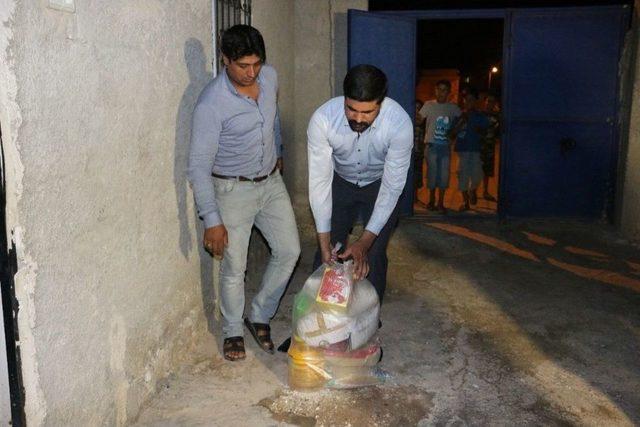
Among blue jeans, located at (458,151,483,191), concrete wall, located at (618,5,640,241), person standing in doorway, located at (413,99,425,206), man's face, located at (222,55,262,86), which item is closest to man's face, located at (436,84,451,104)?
person standing in doorway, located at (413,99,425,206)

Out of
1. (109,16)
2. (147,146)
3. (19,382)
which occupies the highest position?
(109,16)

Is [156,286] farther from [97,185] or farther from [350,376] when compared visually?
[350,376]

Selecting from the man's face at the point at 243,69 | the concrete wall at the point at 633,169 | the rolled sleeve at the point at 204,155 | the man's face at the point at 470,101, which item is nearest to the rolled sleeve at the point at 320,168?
the man's face at the point at 243,69

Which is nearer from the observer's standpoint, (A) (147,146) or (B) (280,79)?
(A) (147,146)

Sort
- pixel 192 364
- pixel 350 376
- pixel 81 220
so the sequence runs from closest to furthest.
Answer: pixel 81 220, pixel 350 376, pixel 192 364

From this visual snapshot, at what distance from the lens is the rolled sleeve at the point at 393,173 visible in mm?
3125

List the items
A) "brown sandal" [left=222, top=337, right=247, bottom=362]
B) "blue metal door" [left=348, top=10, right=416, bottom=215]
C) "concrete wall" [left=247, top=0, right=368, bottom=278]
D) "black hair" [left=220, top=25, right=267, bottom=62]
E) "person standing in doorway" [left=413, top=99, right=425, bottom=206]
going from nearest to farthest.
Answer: "black hair" [left=220, top=25, right=267, bottom=62], "brown sandal" [left=222, top=337, right=247, bottom=362], "blue metal door" [left=348, top=10, right=416, bottom=215], "concrete wall" [left=247, top=0, right=368, bottom=278], "person standing in doorway" [left=413, top=99, right=425, bottom=206]

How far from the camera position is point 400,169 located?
3.18 metres

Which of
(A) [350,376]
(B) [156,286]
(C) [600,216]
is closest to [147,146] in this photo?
(B) [156,286]

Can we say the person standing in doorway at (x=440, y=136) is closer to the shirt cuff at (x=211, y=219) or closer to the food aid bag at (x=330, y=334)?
the food aid bag at (x=330, y=334)

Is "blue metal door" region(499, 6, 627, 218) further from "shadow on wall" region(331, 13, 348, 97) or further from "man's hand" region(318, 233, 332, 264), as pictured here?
"man's hand" region(318, 233, 332, 264)

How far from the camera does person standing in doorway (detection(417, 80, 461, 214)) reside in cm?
736

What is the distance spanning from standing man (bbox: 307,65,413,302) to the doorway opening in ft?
13.1

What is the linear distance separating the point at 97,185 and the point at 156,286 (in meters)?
0.77
